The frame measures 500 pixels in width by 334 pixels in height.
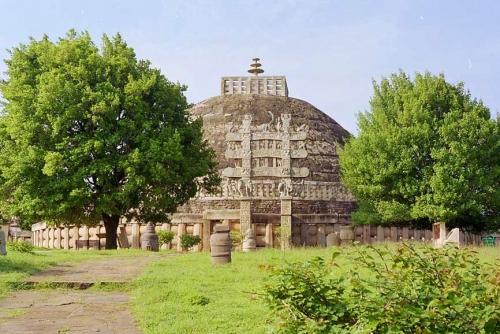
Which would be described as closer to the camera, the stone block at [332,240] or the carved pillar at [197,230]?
the stone block at [332,240]

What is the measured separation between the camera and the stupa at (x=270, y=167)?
2244 centimetres

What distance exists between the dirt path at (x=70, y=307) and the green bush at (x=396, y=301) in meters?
3.10

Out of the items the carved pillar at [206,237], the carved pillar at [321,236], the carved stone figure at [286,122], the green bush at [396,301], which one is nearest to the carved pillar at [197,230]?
the carved pillar at [206,237]

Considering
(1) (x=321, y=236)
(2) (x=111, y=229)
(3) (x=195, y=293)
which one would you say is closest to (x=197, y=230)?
(2) (x=111, y=229)

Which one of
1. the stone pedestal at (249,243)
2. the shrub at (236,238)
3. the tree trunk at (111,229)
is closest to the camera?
the stone pedestal at (249,243)

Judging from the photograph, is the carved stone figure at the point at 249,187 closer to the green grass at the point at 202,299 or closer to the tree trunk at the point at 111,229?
the tree trunk at the point at 111,229

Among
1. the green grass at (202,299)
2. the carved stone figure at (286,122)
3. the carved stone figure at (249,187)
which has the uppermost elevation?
the carved stone figure at (286,122)

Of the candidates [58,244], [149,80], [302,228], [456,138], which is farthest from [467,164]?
[58,244]

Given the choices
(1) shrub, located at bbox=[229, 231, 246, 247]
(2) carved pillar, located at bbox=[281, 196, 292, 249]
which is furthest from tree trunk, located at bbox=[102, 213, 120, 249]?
(2) carved pillar, located at bbox=[281, 196, 292, 249]

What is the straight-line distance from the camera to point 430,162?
2748 centimetres

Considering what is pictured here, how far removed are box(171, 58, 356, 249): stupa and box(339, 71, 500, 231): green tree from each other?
2664 mm

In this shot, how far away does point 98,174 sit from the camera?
22.8 m

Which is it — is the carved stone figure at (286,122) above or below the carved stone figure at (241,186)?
above

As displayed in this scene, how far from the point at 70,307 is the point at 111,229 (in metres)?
16.4
